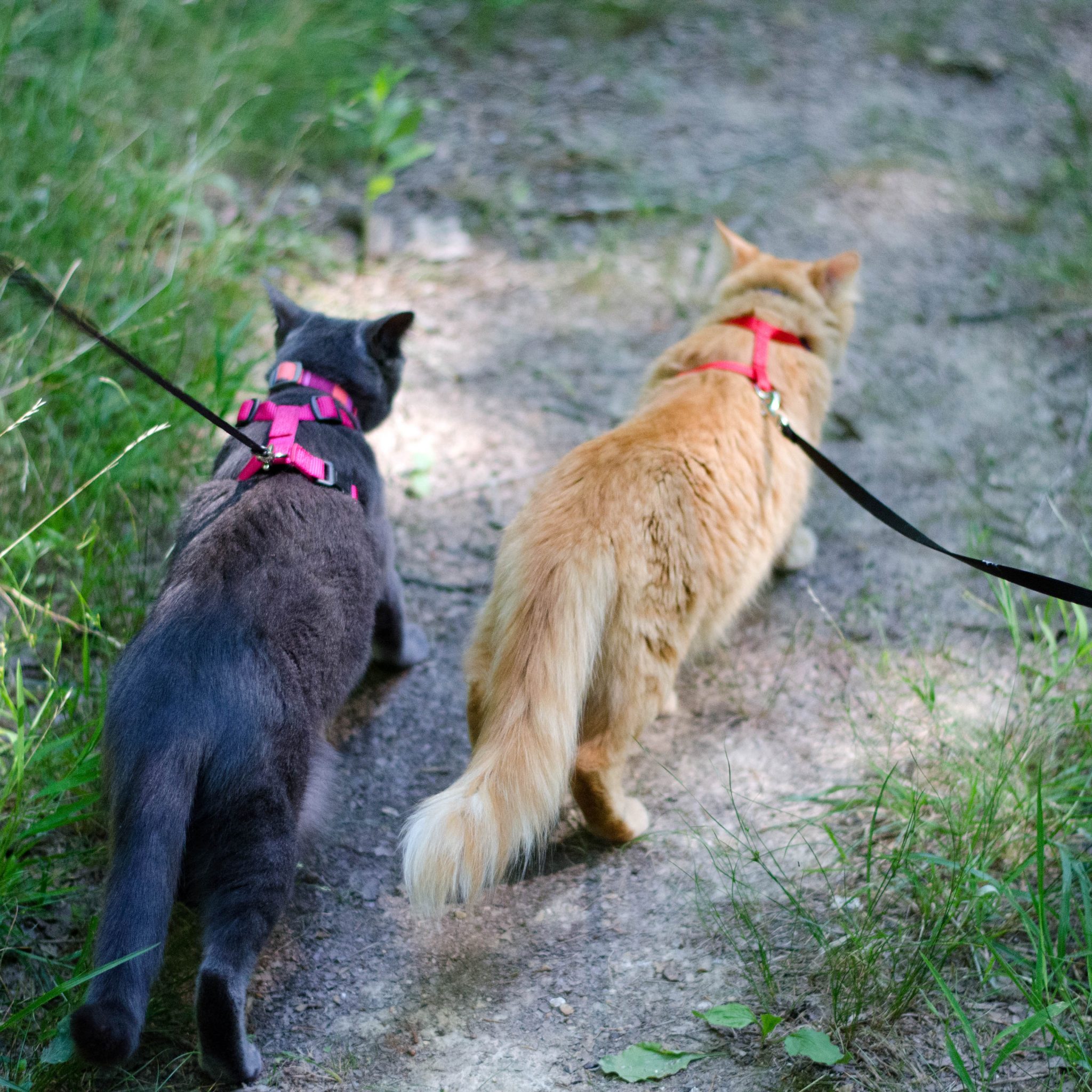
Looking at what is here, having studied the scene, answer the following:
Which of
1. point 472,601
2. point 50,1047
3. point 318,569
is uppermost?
point 318,569

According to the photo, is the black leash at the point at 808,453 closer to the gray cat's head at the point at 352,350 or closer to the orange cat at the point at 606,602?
the orange cat at the point at 606,602

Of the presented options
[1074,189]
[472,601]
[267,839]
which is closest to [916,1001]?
[267,839]

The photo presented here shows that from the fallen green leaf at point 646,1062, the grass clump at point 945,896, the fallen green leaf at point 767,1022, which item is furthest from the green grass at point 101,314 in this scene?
the grass clump at point 945,896

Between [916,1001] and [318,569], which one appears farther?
[318,569]

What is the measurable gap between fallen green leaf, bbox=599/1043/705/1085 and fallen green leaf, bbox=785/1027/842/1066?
19 cm

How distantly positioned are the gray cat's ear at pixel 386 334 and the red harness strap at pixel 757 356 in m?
0.87

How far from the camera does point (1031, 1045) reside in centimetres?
191

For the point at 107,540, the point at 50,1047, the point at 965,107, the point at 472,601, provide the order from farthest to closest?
the point at 965,107 → the point at 472,601 → the point at 107,540 → the point at 50,1047

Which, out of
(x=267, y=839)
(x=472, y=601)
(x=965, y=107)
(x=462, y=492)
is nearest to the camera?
(x=267, y=839)

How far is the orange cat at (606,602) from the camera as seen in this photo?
6.75ft

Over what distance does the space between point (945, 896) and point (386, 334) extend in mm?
2171

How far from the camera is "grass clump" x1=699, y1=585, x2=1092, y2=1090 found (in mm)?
1861

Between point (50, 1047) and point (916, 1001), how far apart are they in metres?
1.79

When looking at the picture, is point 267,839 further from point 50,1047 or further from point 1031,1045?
point 1031,1045
